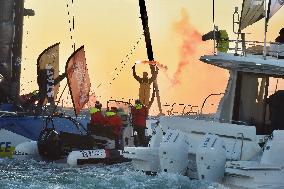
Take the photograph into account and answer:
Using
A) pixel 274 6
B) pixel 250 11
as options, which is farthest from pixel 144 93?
pixel 274 6

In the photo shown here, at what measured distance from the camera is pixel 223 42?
682 inches

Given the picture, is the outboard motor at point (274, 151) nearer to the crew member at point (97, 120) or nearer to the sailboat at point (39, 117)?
the crew member at point (97, 120)

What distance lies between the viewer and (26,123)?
24875mm

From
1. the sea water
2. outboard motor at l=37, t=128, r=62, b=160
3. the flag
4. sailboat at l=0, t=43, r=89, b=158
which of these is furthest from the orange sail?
the sea water

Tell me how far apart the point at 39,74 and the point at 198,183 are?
13.4 metres

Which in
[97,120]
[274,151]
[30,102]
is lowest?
[274,151]

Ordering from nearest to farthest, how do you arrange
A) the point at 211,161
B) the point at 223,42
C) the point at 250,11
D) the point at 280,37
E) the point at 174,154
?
1. the point at 211,161
2. the point at 174,154
3. the point at 223,42
4. the point at 250,11
5. the point at 280,37

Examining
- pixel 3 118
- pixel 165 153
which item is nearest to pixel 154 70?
pixel 3 118

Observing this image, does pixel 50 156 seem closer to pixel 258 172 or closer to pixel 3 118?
Result: pixel 3 118

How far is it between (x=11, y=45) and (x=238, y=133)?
17.3m

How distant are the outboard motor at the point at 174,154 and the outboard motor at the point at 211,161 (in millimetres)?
640

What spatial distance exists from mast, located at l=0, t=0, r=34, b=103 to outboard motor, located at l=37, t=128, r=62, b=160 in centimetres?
645

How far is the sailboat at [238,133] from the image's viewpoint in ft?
46.9

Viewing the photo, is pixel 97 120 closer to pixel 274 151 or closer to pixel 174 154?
pixel 174 154
